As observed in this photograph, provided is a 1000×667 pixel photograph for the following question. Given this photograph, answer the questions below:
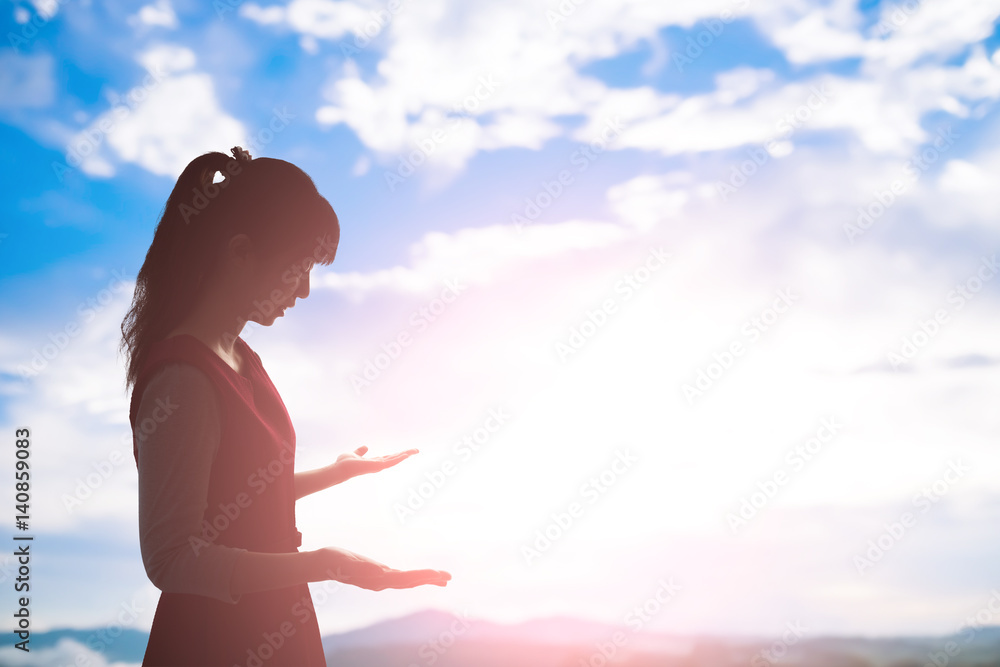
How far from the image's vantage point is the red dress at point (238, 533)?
156 centimetres

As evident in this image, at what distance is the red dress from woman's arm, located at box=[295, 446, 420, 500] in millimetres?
285

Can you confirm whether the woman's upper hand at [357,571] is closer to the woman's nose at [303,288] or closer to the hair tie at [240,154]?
the woman's nose at [303,288]

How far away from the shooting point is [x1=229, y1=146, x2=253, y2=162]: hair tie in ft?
5.74

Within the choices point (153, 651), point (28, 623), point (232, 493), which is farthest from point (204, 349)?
point (28, 623)

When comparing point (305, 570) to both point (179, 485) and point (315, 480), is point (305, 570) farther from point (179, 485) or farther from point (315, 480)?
point (315, 480)

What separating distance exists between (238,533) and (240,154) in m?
0.89

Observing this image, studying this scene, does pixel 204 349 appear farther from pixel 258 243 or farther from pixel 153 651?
pixel 153 651

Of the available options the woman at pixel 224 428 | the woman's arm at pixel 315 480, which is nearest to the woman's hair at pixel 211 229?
the woman at pixel 224 428

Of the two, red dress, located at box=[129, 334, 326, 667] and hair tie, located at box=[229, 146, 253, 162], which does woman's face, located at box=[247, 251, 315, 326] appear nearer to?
red dress, located at box=[129, 334, 326, 667]

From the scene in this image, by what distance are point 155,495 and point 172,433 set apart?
0.12 meters

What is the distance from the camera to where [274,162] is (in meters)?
1.72

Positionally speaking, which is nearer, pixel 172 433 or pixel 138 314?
pixel 172 433

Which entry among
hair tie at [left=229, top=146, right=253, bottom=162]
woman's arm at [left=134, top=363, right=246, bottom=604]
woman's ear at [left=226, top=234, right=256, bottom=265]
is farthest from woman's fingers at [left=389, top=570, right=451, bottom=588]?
hair tie at [left=229, top=146, right=253, bottom=162]

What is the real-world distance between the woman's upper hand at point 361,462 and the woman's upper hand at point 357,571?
25.3 inches
